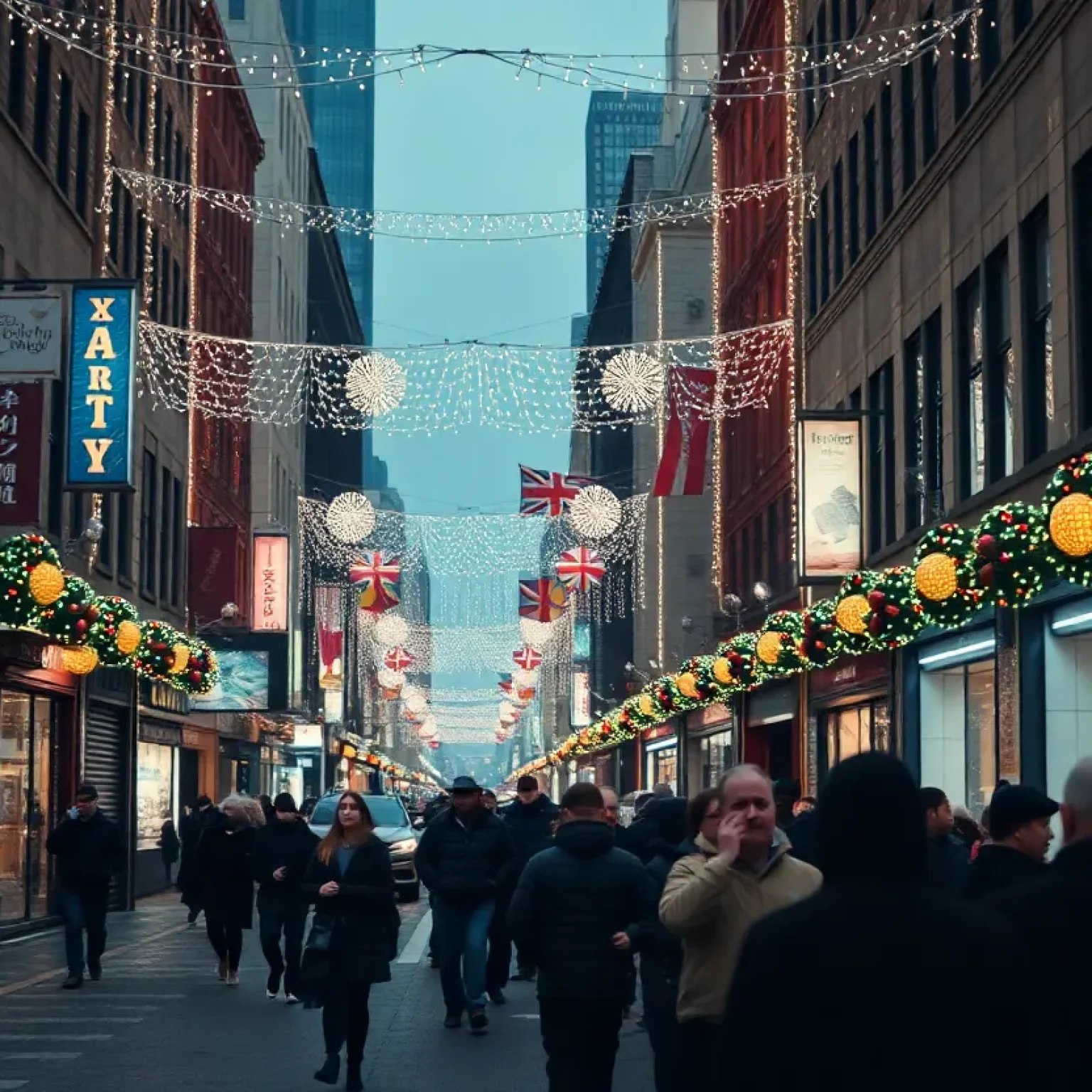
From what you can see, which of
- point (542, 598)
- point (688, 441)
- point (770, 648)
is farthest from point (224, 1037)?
point (542, 598)

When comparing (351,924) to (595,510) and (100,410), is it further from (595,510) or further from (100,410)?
(595,510)

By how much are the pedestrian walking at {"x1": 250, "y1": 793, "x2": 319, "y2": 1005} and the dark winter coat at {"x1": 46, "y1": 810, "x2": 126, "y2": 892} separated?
8.38 feet

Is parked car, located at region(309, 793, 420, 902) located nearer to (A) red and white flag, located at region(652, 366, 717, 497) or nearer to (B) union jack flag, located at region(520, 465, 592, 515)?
(A) red and white flag, located at region(652, 366, 717, 497)

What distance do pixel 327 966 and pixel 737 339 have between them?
34131mm

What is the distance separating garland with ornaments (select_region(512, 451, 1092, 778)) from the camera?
14102 mm

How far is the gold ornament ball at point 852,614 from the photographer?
2300cm

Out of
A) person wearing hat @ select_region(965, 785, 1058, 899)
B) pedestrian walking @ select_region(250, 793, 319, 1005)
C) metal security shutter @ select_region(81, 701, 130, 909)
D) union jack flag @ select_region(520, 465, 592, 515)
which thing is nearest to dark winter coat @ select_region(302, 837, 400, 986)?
pedestrian walking @ select_region(250, 793, 319, 1005)

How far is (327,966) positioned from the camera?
13.3 meters

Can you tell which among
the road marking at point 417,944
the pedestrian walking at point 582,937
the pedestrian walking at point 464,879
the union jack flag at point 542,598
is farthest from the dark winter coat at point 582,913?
the union jack flag at point 542,598

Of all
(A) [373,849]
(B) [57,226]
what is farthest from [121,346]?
(A) [373,849]

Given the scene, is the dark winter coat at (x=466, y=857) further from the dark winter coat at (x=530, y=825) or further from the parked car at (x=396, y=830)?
the parked car at (x=396, y=830)

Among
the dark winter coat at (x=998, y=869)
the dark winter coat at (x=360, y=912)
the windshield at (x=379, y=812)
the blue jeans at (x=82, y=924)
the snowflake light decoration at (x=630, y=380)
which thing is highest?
the snowflake light decoration at (x=630, y=380)

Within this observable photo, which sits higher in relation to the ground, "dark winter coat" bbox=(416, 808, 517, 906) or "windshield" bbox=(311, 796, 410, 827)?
"dark winter coat" bbox=(416, 808, 517, 906)

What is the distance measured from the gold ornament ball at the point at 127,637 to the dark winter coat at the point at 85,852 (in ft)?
22.4
